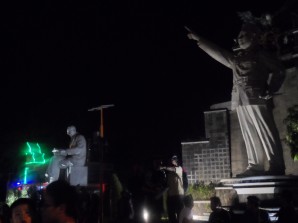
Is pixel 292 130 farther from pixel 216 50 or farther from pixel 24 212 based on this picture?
pixel 24 212

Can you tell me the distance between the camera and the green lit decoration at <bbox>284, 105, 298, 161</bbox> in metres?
10.8

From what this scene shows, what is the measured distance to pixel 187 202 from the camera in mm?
8289

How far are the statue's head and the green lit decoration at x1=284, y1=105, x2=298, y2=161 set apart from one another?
85.8 inches

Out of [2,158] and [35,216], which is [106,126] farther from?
[35,216]

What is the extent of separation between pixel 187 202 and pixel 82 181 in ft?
14.1

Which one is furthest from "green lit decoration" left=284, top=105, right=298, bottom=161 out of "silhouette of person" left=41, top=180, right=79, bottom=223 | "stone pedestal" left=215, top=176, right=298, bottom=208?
"silhouette of person" left=41, top=180, right=79, bottom=223

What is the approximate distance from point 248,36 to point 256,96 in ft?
5.71

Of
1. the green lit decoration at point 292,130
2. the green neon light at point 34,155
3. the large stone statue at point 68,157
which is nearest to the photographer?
the green lit decoration at point 292,130

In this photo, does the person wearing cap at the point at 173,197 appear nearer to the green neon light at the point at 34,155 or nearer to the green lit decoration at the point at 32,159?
the green lit decoration at the point at 32,159

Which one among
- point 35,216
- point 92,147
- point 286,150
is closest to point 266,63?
point 286,150

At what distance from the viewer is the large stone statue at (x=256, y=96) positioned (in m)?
10.3

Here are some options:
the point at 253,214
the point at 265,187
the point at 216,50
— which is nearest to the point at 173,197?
the point at 265,187

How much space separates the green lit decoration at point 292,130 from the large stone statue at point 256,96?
0.64 metres

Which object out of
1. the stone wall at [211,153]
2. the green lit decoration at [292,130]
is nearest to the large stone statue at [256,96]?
the green lit decoration at [292,130]
